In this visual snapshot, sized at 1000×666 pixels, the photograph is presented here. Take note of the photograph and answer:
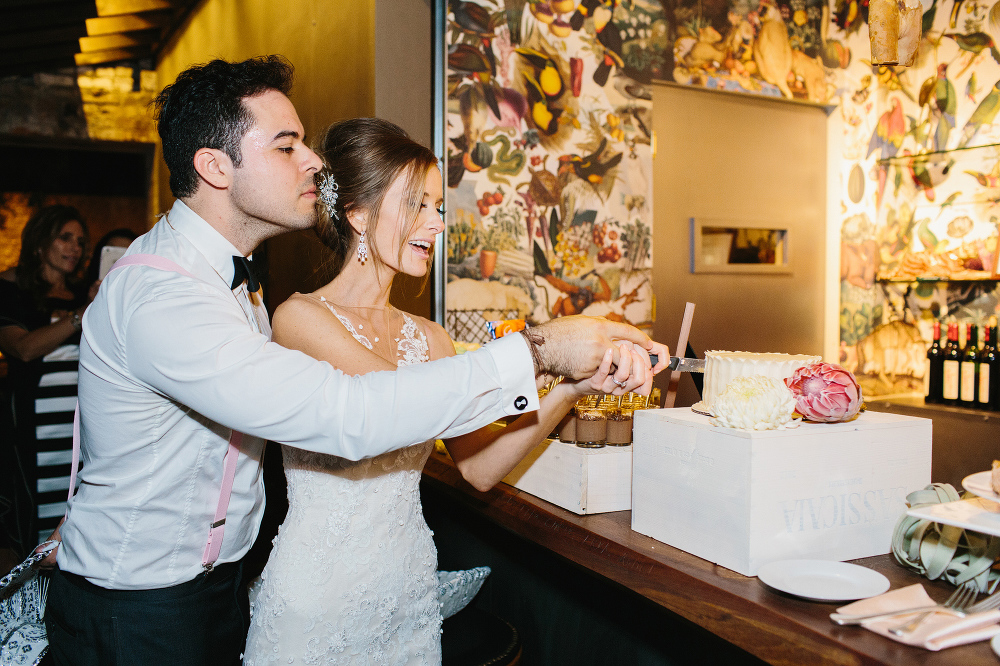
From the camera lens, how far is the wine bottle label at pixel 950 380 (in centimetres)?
358

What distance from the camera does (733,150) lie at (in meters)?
3.83

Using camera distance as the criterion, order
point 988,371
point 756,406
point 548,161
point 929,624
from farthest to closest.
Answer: point 988,371
point 548,161
point 756,406
point 929,624

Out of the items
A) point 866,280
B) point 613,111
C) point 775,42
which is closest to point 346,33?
point 613,111

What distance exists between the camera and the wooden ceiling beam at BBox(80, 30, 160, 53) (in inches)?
215

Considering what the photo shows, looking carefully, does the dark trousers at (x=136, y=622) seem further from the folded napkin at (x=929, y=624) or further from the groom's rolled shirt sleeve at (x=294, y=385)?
the folded napkin at (x=929, y=624)

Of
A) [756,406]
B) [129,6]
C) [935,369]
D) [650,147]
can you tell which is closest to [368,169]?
[756,406]

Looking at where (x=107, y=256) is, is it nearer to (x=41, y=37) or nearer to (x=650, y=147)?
(x=41, y=37)

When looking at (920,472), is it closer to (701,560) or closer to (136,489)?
(701,560)

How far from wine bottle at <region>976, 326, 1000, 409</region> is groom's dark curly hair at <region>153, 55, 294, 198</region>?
11.2 ft

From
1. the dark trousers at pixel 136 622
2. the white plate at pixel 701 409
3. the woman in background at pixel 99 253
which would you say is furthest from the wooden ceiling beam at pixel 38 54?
the white plate at pixel 701 409

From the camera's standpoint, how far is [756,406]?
1.19 metres

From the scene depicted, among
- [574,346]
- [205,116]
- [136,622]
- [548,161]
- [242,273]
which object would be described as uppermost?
[548,161]

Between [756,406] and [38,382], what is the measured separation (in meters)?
3.42

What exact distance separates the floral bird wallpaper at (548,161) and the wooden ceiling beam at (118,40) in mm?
3832
